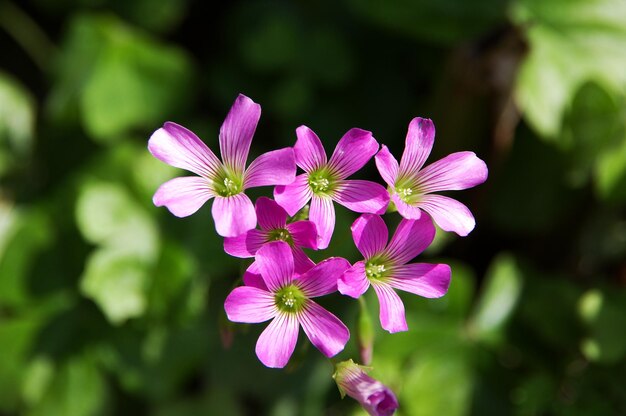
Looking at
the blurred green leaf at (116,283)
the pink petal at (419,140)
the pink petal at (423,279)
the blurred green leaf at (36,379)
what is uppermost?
the pink petal at (419,140)

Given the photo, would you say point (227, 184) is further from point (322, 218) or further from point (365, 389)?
point (365, 389)

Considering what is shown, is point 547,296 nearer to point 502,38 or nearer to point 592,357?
point 592,357

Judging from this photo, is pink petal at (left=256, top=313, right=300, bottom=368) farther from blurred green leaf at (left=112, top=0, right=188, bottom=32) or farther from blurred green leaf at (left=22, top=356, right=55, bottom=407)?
blurred green leaf at (left=112, top=0, right=188, bottom=32)

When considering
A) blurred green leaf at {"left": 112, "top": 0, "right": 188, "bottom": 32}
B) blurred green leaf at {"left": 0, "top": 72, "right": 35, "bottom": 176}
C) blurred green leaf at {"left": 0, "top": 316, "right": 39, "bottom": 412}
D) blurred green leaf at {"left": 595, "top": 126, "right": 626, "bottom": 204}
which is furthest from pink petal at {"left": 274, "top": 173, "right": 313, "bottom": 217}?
blurred green leaf at {"left": 0, "top": 72, "right": 35, "bottom": 176}

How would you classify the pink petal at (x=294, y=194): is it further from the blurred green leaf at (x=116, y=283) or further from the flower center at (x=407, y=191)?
the blurred green leaf at (x=116, y=283)

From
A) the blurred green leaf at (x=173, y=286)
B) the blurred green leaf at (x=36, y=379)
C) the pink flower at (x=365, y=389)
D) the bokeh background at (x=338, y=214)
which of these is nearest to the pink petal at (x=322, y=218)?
the pink flower at (x=365, y=389)

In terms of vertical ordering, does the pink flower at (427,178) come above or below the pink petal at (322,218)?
above
